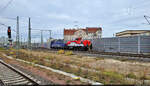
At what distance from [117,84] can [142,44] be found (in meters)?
17.3

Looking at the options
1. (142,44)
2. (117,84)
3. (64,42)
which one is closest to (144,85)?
(117,84)

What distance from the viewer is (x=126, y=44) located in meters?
22.9

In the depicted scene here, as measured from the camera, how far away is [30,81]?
6906 mm

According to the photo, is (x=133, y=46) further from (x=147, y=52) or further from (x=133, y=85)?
(x=133, y=85)

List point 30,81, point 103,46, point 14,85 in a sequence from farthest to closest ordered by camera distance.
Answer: point 103,46
point 30,81
point 14,85

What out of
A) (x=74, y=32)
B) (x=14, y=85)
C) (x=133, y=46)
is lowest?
(x=14, y=85)

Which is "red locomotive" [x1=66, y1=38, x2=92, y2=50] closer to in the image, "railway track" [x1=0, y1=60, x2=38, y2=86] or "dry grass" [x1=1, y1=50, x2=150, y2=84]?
"dry grass" [x1=1, y1=50, x2=150, y2=84]

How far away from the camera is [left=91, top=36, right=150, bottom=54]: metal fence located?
20.7 m

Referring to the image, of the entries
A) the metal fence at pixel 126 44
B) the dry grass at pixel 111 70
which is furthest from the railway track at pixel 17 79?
the metal fence at pixel 126 44

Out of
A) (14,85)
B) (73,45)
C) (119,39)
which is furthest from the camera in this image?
(73,45)

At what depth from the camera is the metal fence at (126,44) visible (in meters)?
20.7

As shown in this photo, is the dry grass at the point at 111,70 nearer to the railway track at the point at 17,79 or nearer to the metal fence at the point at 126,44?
the railway track at the point at 17,79

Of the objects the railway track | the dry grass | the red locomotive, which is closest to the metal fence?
the red locomotive

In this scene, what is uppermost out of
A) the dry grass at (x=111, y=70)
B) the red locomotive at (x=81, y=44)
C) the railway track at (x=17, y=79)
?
the red locomotive at (x=81, y=44)
